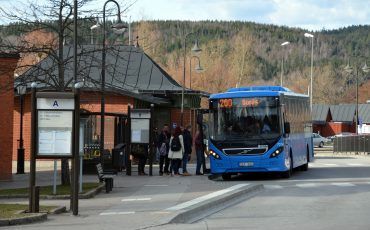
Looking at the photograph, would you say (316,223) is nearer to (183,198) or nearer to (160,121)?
(183,198)

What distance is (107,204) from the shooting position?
57.3 feet

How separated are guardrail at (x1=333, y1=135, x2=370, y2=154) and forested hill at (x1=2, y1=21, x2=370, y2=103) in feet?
48.4

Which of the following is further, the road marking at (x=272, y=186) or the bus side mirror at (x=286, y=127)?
the bus side mirror at (x=286, y=127)

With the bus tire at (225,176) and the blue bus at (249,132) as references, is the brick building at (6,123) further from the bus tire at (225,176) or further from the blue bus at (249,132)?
the bus tire at (225,176)

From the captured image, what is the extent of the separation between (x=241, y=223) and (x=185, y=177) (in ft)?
46.0

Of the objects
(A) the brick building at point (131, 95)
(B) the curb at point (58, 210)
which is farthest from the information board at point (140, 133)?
(B) the curb at point (58, 210)

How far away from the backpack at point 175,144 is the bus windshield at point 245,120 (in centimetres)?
191

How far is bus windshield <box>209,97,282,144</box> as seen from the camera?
26094 millimetres

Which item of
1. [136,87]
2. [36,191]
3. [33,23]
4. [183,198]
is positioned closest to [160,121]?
[136,87]

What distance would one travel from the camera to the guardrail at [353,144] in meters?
61.9

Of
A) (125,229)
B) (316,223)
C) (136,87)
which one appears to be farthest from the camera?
(136,87)

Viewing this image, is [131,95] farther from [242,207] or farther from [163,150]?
[242,207]

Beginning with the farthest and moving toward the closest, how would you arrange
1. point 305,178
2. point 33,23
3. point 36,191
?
point 305,178, point 33,23, point 36,191

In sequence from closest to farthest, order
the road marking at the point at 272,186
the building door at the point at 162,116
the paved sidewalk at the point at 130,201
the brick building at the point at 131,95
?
the paved sidewalk at the point at 130,201
the road marking at the point at 272,186
the brick building at the point at 131,95
the building door at the point at 162,116
